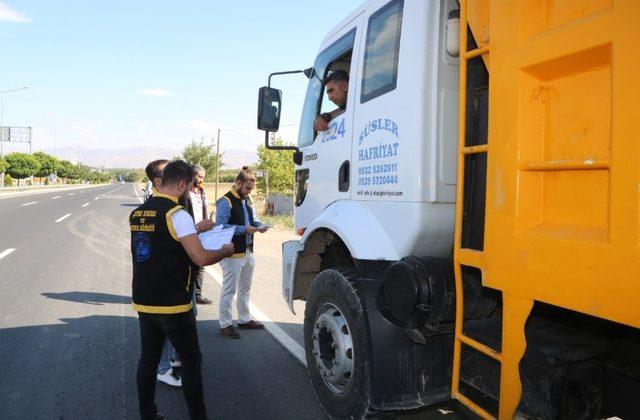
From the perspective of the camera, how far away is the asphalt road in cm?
347

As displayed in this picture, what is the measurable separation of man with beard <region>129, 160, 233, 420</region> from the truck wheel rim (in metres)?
0.76

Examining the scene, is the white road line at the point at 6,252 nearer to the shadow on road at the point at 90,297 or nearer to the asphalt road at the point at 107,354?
the asphalt road at the point at 107,354

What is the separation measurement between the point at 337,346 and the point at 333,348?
0.14 m

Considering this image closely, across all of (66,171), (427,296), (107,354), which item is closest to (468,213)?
(427,296)

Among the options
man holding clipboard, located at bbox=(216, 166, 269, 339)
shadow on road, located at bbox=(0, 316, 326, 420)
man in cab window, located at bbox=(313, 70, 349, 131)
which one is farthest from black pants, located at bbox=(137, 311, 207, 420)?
man holding clipboard, located at bbox=(216, 166, 269, 339)

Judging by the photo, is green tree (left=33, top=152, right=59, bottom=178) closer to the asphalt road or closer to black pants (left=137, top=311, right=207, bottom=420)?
the asphalt road

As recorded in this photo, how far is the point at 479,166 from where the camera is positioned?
2186 mm

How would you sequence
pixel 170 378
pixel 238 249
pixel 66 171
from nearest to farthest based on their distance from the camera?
pixel 170 378 < pixel 238 249 < pixel 66 171

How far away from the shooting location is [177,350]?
9.82 feet

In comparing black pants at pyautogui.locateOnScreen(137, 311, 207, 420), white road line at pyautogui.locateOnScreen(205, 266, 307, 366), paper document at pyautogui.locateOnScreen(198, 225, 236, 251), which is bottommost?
white road line at pyautogui.locateOnScreen(205, 266, 307, 366)

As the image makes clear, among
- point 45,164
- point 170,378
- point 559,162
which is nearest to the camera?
point 559,162

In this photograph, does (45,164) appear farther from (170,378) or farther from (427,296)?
(427,296)

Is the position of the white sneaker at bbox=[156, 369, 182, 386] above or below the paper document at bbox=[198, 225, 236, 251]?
below

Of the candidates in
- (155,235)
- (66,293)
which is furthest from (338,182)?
(66,293)
